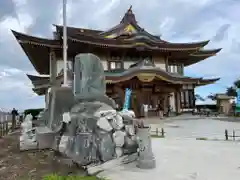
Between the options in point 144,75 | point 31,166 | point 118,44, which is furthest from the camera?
point 118,44

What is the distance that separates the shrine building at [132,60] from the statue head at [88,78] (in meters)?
14.1

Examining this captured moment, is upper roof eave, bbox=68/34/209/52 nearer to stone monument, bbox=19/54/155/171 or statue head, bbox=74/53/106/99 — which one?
statue head, bbox=74/53/106/99

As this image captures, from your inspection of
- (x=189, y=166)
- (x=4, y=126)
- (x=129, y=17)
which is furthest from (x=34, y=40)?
(x=189, y=166)

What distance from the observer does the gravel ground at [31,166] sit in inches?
237

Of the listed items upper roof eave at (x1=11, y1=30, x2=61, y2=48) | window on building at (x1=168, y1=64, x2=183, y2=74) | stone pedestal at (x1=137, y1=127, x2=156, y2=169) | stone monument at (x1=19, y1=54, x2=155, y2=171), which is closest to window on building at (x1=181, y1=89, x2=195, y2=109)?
window on building at (x1=168, y1=64, x2=183, y2=74)

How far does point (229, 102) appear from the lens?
28.1m

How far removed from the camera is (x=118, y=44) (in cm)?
2459

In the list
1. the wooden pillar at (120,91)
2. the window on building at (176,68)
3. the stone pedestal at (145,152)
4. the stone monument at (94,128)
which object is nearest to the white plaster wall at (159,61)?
the window on building at (176,68)

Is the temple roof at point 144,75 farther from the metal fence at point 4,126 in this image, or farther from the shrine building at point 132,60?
the metal fence at point 4,126

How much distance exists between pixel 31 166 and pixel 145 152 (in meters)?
3.03

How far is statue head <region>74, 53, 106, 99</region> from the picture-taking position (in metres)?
Result: 7.72

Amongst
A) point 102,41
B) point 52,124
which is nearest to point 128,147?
point 52,124

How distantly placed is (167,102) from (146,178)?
74.5ft

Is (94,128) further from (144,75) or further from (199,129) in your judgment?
(144,75)
